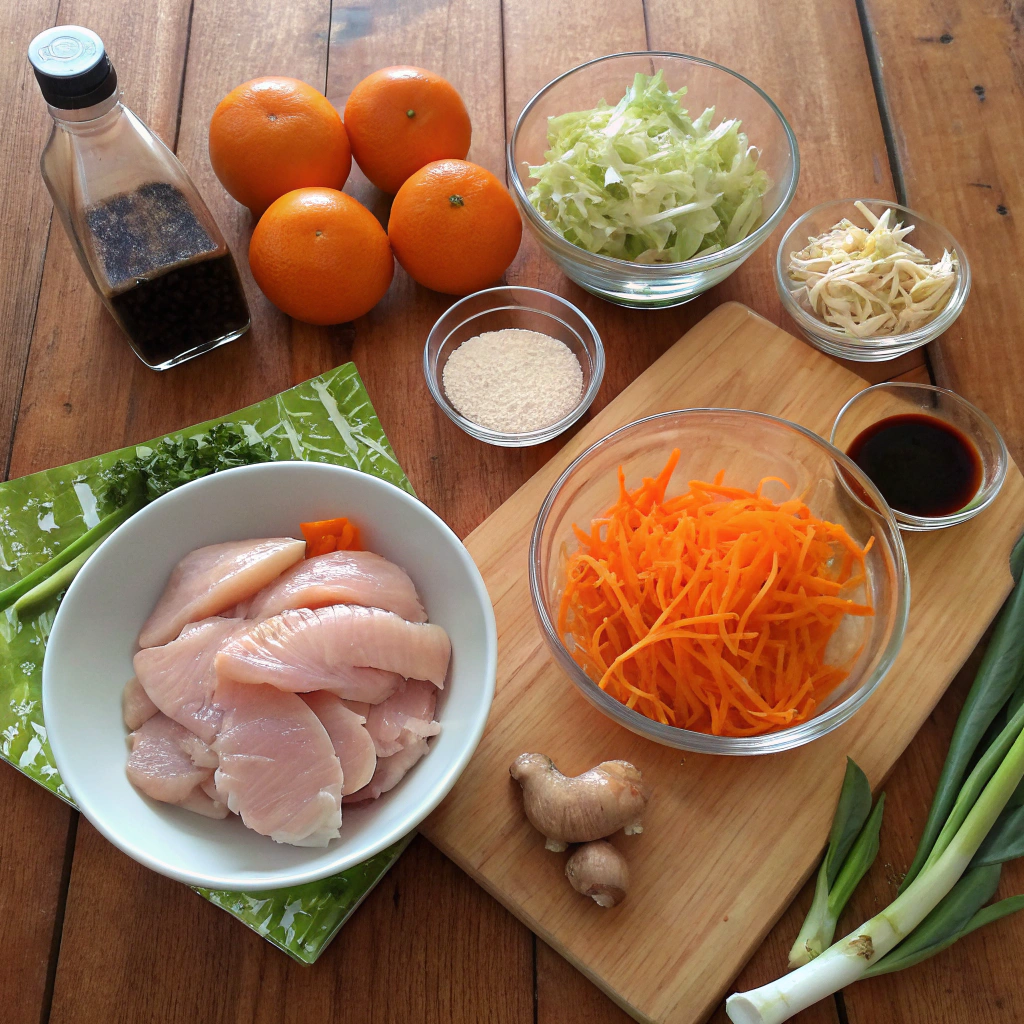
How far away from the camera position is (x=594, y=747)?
1.57 meters

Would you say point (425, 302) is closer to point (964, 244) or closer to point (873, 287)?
point (873, 287)

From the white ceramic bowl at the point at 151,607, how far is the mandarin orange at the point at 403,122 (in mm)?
800

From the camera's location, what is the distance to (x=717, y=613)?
145 centimetres

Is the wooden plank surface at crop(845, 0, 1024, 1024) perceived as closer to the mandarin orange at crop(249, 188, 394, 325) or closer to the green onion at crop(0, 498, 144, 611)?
the mandarin orange at crop(249, 188, 394, 325)

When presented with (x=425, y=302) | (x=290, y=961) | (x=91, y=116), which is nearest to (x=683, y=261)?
(x=425, y=302)

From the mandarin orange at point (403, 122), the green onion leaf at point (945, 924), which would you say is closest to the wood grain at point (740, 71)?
the mandarin orange at point (403, 122)

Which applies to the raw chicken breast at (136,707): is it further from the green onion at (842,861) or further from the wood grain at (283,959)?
the green onion at (842,861)

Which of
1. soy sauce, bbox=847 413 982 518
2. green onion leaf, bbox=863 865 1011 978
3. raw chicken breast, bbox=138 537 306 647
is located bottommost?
green onion leaf, bbox=863 865 1011 978

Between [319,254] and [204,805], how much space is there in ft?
3.33

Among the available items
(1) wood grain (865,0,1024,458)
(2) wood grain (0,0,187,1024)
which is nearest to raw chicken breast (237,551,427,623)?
(2) wood grain (0,0,187,1024)

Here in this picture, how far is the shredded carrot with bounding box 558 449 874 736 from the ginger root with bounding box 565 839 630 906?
0.77 ft

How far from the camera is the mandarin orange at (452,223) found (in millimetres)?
1762

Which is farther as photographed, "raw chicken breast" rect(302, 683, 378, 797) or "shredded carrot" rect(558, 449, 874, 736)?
"shredded carrot" rect(558, 449, 874, 736)

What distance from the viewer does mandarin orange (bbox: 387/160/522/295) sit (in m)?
1.76
